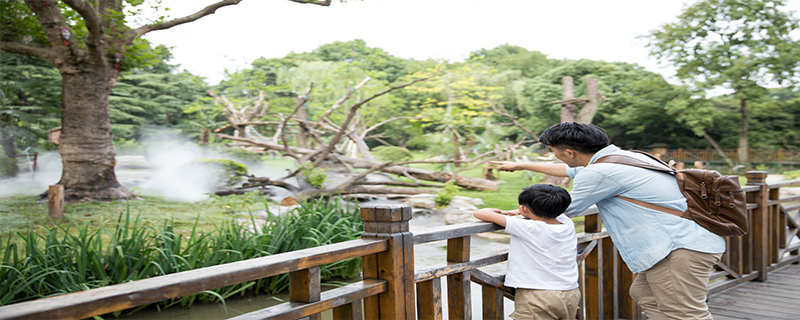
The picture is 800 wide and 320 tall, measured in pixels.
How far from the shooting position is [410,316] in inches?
61.2

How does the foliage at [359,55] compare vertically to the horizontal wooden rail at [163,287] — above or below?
above

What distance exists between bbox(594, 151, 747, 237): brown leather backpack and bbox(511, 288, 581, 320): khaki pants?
1.36 feet

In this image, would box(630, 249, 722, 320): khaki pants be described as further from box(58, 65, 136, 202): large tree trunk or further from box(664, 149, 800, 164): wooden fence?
box(664, 149, 800, 164): wooden fence

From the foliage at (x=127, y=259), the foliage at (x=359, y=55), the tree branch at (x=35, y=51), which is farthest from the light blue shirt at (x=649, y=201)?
the foliage at (x=359, y=55)

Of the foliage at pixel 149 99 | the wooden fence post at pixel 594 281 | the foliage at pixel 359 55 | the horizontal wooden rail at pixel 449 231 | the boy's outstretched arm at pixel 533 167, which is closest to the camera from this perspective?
the horizontal wooden rail at pixel 449 231

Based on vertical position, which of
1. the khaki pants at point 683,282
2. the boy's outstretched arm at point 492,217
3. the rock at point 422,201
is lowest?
the rock at point 422,201

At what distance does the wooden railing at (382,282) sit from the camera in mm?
952

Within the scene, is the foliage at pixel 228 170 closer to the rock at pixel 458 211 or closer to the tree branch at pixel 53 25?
the tree branch at pixel 53 25

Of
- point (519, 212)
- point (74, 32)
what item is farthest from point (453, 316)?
point (74, 32)

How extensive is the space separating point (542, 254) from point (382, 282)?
0.61 metres

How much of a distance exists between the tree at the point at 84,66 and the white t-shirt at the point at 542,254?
19.8ft

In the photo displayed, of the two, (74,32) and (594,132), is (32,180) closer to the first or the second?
(74,32)

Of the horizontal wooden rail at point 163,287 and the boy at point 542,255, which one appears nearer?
the horizontal wooden rail at point 163,287

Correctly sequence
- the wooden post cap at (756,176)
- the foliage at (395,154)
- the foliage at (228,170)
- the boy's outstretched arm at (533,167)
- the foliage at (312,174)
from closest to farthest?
the boy's outstretched arm at (533,167) < the wooden post cap at (756,176) < the foliage at (312,174) < the foliage at (228,170) < the foliage at (395,154)
